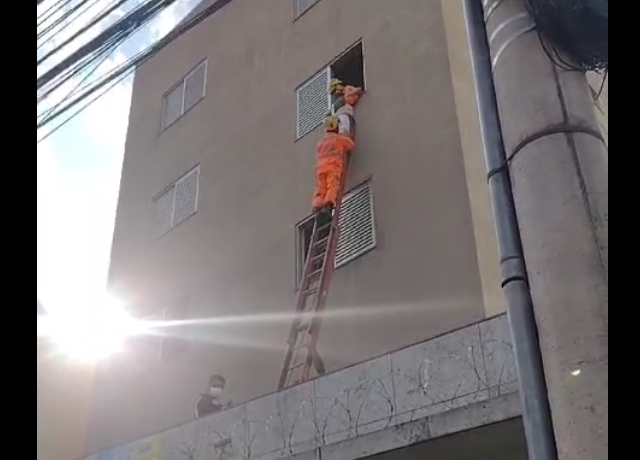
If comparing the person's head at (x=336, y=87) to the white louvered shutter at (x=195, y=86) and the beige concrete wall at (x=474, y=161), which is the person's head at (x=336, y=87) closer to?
the beige concrete wall at (x=474, y=161)

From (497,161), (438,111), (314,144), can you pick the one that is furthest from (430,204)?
(497,161)

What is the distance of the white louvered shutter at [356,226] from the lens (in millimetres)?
9422

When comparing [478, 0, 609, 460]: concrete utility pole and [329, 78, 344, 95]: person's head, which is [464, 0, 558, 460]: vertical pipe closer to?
[478, 0, 609, 460]: concrete utility pole

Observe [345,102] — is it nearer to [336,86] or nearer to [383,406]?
[336,86]

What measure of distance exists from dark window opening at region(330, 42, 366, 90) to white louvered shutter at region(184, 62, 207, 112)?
358cm

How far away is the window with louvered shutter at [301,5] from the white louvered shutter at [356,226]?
401cm

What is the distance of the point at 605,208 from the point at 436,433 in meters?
3.17

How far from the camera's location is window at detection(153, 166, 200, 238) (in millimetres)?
12945

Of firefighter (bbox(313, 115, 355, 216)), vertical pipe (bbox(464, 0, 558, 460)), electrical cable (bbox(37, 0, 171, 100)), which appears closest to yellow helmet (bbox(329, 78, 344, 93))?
firefighter (bbox(313, 115, 355, 216))

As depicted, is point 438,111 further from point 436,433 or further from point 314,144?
point 436,433

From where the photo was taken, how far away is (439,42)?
977 centimetres

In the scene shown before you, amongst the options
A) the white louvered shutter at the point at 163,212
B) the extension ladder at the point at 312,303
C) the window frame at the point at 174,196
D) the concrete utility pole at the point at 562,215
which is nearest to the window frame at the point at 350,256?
the extension ladder at the point at 312,303

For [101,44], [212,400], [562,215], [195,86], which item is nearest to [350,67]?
[195,86]
